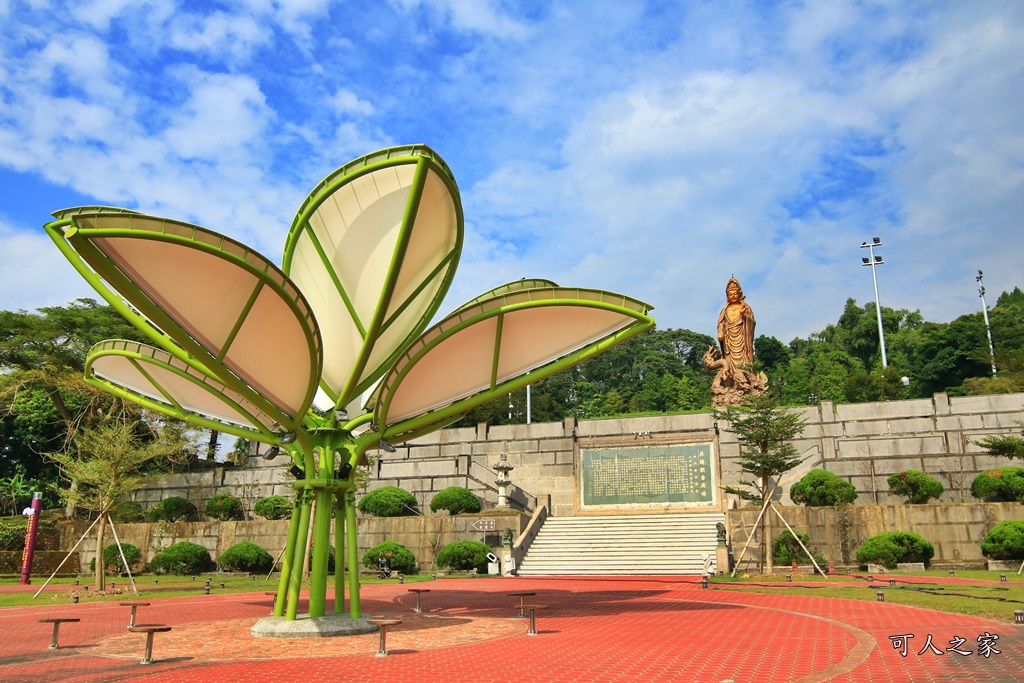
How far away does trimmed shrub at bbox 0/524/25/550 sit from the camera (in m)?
34.1

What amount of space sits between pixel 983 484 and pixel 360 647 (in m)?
24.0

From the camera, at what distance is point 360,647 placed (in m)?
11.5

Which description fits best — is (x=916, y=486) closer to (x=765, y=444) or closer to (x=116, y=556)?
(x=765, y=444)

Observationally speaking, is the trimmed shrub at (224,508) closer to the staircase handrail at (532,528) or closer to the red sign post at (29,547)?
the red sign post at (29,547)

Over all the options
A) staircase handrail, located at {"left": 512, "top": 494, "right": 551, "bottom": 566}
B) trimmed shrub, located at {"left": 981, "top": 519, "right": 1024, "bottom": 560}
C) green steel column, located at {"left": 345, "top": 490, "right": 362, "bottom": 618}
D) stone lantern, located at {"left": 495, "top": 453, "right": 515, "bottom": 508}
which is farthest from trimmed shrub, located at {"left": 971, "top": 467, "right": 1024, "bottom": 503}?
green steel column, located at {"left": 345, "top": 490, "right": 362, "bottom": 618}

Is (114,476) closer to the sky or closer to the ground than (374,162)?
closer to the ground

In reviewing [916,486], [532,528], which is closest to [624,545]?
[532,528]

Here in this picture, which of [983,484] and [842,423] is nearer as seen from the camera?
[983,484]

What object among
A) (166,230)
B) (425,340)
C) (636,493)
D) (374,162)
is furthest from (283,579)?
(636,493)

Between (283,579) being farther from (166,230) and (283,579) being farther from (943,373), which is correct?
(943,373)

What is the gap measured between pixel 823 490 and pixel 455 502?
15062mm

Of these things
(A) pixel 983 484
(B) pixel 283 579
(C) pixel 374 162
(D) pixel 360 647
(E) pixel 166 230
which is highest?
(C) pixel 374 162

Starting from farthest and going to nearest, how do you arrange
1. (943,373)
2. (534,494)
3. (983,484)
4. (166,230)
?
(943,373)
(534,494)
(983,484)
(166,230)

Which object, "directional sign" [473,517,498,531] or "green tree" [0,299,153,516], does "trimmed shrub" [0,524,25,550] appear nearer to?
"green tree" [0,299,153,516]
